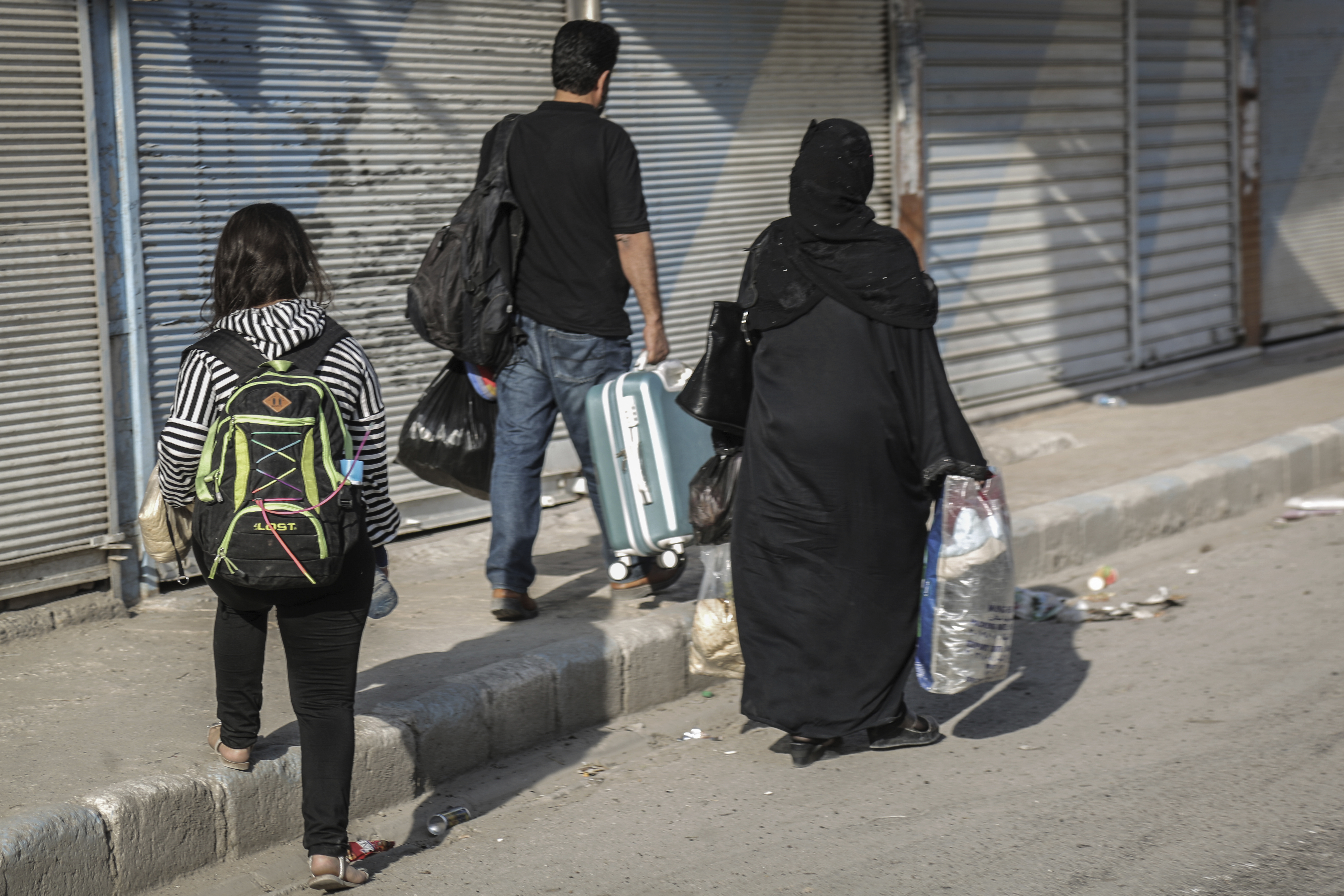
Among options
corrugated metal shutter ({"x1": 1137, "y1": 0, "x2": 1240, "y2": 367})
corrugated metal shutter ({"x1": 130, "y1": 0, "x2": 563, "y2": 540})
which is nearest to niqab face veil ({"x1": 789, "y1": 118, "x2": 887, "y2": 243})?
corrugated metal shutter ({"x1": 130, "y1": 0, "x2": 563, "y2": 540})

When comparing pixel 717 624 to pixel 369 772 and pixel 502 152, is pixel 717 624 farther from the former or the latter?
pixel 502 152

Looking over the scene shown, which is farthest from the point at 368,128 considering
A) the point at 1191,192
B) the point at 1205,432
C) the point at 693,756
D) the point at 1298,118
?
the point at 1298,118

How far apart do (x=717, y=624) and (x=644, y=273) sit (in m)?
1.26

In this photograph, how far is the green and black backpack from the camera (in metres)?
2.98

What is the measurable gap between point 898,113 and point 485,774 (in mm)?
5439

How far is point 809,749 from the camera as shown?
404cm

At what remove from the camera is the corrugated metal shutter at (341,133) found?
5.18 meters

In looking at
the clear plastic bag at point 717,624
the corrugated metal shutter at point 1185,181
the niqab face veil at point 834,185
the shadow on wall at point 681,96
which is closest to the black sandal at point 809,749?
the clear plastic bag at point 717,624

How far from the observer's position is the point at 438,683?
4230 mm

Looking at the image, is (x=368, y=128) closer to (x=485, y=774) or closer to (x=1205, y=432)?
(x=485, y=774)

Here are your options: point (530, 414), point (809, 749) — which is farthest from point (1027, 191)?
point (809, 749)

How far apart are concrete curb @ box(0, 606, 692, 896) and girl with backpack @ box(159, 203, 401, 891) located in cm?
28

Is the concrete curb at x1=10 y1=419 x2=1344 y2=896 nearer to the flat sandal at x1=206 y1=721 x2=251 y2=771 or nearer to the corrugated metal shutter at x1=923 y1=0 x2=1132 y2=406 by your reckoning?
the flat sandal at x1=206 y1=721 x2=251 y2=771

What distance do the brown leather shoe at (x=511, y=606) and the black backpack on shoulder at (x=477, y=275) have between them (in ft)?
2.63
